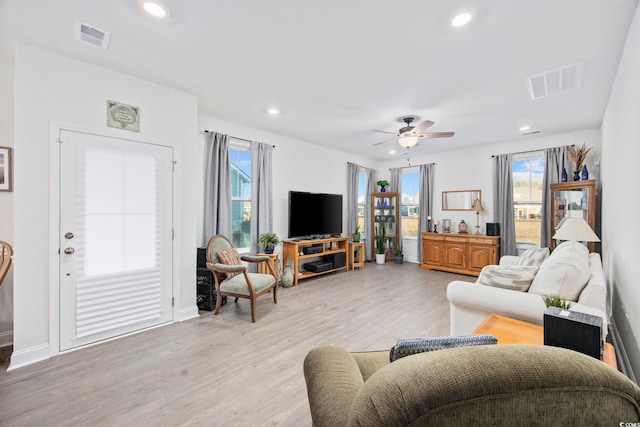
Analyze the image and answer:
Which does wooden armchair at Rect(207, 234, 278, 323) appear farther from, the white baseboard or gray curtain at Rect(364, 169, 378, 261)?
gray curtain at Rect(364, 169, 378, 261)

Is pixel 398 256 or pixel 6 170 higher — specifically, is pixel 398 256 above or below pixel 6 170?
below

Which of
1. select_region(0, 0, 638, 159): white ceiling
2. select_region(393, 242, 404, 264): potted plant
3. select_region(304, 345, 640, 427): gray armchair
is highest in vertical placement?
select_region(0, 0, 638, 159): white ceiling

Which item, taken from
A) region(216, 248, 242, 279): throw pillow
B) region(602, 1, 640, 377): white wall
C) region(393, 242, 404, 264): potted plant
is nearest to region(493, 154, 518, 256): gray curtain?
region(393, 242, 404, 264): potted plant

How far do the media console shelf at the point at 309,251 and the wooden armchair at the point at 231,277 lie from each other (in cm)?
113

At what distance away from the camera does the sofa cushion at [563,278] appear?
2.01 metres

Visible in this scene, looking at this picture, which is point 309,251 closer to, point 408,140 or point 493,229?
point 408,140

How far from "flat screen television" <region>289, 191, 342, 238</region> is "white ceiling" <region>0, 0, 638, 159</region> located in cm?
185

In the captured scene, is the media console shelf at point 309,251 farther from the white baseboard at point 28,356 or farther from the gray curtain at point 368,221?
the white baseboard at point 28,356

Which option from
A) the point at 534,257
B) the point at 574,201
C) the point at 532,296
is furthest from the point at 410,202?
the point at 532,296

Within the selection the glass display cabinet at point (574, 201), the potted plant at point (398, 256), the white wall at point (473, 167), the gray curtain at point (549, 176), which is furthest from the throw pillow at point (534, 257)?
the potted plant at point (398, 256)

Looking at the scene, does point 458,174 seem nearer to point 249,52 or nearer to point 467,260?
point 467,260

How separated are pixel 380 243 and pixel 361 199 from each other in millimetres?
1213

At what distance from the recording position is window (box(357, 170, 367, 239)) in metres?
6.99

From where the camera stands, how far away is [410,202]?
7000 millimetres
